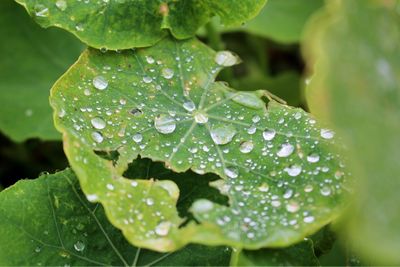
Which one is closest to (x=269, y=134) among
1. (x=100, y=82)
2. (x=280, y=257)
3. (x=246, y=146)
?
(x=246, y=146)

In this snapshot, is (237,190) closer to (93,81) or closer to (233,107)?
(233,107)

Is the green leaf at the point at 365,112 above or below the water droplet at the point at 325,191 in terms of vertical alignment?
above

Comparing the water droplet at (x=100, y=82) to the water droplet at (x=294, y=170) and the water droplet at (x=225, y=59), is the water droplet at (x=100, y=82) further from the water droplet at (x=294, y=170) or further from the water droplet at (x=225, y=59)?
the water droplet at (x=294, y=170)

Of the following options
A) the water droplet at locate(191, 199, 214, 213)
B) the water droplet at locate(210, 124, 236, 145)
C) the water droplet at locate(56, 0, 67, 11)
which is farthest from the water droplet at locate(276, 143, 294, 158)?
the water droplet at locate(56, 0, 67, 11)

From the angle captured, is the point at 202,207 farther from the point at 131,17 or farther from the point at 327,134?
the point at 131,17

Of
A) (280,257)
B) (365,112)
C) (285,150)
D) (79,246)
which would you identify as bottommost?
(79,246)

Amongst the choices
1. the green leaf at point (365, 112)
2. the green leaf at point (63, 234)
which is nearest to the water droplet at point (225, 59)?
the green leaf at point (63, 234)

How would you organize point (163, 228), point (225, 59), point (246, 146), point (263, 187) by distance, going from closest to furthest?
1. point (163, 228)
2. point (263, 187)
3. point (246, 146)
4. point (225, 59)

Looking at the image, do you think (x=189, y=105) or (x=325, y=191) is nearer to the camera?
(x=325, y=191)
